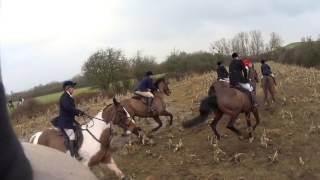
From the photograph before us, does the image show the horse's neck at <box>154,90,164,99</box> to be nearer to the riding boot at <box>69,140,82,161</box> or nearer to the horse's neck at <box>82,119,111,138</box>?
the horse's neck at <box>82,119,111,138</box>

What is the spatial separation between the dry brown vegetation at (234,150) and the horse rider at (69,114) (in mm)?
1026

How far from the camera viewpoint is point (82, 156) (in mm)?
11156

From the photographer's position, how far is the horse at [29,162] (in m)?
1.02

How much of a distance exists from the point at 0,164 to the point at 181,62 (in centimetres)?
3660

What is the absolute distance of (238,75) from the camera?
15.4 metres

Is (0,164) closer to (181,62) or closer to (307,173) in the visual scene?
(307,173)

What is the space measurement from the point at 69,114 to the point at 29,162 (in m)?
10.1

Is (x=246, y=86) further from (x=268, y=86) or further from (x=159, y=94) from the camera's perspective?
(x=268, y=86)

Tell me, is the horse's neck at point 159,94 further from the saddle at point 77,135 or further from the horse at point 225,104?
the saddle at point 77,135

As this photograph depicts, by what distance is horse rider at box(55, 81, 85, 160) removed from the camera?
10852 millimetres

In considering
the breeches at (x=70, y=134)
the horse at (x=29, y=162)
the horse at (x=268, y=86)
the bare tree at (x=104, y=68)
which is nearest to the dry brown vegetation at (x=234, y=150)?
the horse at (x=268, y=86)

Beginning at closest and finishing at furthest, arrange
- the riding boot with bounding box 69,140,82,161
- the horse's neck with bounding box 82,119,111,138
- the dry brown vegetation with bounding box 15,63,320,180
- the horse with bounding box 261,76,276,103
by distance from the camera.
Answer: the riding boot with bounding box 69,140,82,161 < the horse's neck with bounding box 82,119,111,138 < the dry brown vegetation with bounding box 15,63,320,180 < the horse with bounding box 261,76,276,103

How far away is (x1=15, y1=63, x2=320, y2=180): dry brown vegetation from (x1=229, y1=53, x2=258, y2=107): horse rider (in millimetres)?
1353

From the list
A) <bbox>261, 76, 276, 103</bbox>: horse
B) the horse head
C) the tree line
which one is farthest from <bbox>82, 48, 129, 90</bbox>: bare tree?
the horse head
